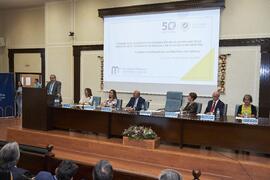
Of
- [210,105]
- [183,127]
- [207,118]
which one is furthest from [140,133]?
[210,105]

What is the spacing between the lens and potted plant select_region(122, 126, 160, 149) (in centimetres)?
451

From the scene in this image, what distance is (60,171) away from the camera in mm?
2094

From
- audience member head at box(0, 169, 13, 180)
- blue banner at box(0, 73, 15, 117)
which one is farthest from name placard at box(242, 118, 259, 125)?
blue banner at box(0, 73, 15, 117)

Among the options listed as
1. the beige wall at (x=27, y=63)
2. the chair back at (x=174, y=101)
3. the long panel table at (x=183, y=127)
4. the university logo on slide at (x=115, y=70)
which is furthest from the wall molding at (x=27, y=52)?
the chair back at (x=174, y=101)

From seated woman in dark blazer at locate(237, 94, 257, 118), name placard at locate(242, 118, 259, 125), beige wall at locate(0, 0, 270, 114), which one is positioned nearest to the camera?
name placard at locate(242, 118, 259, 125)

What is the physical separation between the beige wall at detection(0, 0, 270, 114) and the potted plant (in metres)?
2.38

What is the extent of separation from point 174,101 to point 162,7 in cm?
215

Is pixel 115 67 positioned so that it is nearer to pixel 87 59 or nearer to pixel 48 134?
pixel 87 59

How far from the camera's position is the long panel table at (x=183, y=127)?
4.09m

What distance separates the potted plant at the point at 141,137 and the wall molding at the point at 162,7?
309 centimetres

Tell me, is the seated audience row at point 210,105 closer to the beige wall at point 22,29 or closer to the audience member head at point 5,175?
the audience member head at point 5,175

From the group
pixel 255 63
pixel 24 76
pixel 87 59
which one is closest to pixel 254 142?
pixel 255 63

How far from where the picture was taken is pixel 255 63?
19.9 feet

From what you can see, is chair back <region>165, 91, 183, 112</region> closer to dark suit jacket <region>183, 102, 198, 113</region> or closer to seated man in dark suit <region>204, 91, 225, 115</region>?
dark suit jacket <region>183, 102, 198, 113</region>
